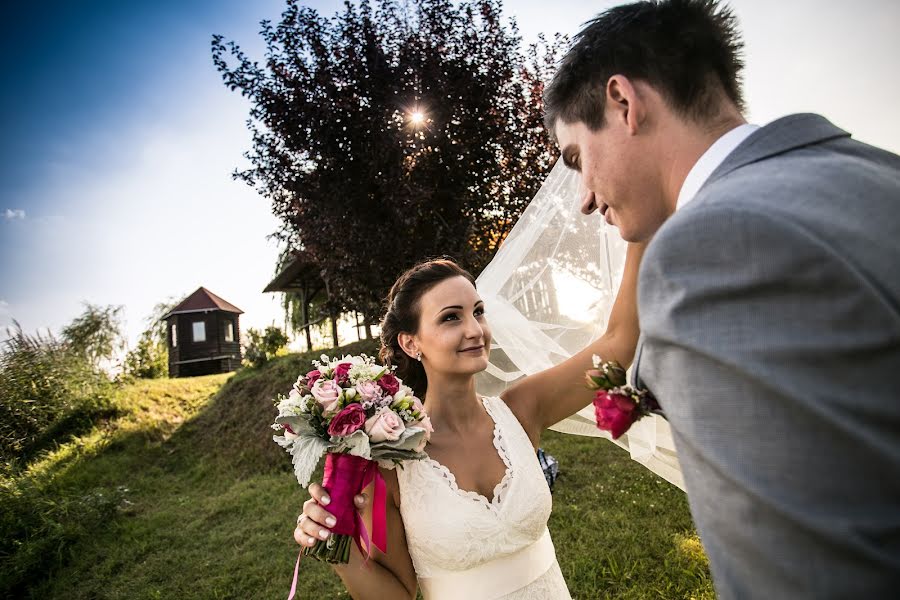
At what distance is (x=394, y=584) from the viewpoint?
261cm

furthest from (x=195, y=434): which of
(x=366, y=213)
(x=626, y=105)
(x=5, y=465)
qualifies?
(x=626, y=105)

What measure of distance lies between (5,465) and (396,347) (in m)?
9.30

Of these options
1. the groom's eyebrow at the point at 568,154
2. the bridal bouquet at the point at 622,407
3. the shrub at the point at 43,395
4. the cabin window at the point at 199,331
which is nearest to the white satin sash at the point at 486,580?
the bridal bouquet at the point at 622,407

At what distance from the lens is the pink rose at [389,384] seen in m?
2.62

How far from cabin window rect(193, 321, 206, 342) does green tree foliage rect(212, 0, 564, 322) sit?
2697 centimetres

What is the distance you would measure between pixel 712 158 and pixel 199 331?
110 feet

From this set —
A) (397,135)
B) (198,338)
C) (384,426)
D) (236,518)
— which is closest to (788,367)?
(384,426)

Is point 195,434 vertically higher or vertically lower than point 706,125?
lower

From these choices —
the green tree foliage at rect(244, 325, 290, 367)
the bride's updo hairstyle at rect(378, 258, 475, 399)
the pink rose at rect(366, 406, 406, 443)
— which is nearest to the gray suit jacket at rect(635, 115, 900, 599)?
the pink rose at rect(366, 406, 406, 443)

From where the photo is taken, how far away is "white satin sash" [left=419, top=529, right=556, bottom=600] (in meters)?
2.71

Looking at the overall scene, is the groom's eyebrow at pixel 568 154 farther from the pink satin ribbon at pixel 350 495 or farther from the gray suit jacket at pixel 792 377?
the pink satin ribbon at pixel 350 495

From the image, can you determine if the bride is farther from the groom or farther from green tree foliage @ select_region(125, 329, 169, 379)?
green tree foliage @ select_region(125, 329, 169, 379)

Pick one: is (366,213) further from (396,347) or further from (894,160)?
(894,160)

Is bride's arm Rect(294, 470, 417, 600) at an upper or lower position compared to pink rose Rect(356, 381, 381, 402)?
lower
